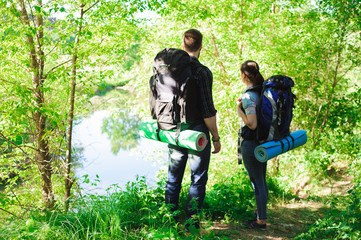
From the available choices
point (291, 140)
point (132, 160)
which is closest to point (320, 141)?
point (291, 140)

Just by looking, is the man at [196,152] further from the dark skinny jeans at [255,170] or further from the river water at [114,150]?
the river water at [114,150]

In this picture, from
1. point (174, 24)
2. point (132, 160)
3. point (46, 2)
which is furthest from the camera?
point (132, 160)

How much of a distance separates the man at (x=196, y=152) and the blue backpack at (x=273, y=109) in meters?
0.47

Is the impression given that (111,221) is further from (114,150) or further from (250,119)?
(114,150)

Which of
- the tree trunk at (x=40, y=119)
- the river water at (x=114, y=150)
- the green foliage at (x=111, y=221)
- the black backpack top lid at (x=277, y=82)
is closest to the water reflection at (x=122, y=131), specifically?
the river water at (x=114, y=150)

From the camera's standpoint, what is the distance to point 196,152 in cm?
250

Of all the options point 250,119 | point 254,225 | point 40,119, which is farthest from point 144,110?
point 250,119

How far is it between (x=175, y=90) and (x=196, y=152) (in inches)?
20.4

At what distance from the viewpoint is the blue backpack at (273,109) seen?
8.99 ft

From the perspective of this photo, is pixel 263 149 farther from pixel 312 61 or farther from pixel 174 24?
pixel 174 24

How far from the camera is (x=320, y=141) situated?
562 centimetres

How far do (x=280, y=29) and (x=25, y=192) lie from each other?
5.56 meters

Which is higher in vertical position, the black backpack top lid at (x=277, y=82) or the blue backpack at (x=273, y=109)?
the black backpack top lid at (x=277, y=82)

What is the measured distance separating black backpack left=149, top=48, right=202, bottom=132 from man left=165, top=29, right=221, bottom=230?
0.04 metres
